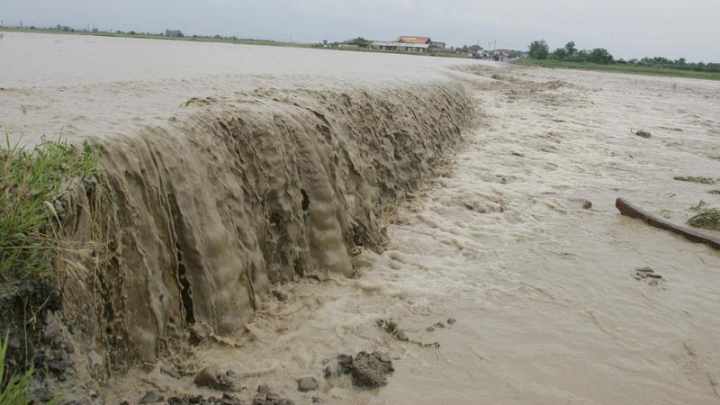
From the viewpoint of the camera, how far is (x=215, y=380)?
3564 millimetres

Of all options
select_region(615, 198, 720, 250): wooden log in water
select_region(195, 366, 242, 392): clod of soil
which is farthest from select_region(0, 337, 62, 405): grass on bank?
select_region(615, 198, 720, 250): wooden log in water

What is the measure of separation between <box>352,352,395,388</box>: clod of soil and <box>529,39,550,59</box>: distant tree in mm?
104452

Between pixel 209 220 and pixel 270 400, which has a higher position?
pixel 209 220

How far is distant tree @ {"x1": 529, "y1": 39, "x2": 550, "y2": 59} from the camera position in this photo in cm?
10031

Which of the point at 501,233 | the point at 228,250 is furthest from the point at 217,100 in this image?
the point at 501,233

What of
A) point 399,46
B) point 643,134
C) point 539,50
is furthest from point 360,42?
point 643,134

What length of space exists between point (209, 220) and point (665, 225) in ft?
20.6

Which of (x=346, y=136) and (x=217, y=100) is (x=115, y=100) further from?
(x=346, y=136)

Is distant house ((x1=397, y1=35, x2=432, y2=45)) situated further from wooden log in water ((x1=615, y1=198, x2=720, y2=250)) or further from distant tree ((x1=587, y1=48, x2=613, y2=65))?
wooden log in water ((x1=615, y1=198, x2=720, y2=250))

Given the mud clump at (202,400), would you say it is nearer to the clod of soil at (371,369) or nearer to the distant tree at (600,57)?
the clod of soil at (371,369)

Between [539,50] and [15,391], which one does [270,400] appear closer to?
[15,391]

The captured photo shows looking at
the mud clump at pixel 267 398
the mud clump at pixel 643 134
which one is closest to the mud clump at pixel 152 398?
the mud clump at pixel 267 398

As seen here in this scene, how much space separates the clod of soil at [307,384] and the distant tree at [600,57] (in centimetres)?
9081

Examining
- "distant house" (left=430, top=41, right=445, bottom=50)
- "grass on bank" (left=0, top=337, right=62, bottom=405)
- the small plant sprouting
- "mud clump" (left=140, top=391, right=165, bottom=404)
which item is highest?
"distant house" (left=430, top=41, right=445, bottom=50)
